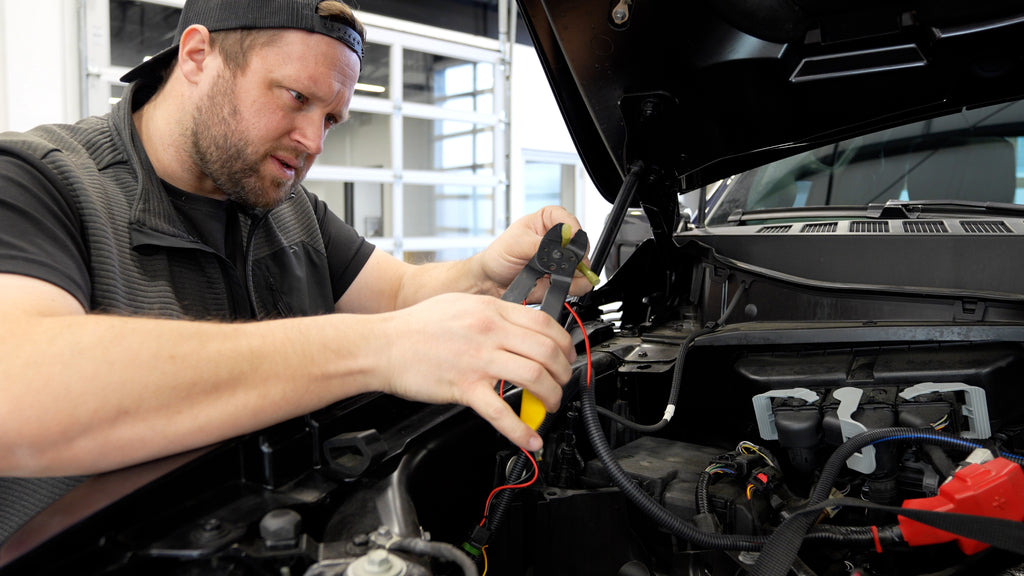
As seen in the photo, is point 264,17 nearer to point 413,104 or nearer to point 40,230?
point 40,230

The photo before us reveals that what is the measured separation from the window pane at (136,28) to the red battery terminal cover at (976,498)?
5.11 metres

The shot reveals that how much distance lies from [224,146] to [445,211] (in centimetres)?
644

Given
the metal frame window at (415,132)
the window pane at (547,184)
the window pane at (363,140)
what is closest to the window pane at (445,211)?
the metal frame window at (415,132)

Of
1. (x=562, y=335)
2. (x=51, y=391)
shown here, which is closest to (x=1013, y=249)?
(x=562, y=335)

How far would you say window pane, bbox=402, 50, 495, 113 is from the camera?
6574mm

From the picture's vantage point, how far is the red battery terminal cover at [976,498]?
0.82m

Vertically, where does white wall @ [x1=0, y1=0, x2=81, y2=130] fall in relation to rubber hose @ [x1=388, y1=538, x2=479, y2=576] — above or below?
above

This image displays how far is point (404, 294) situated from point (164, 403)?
100 centimetres

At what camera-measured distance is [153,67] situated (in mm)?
1304

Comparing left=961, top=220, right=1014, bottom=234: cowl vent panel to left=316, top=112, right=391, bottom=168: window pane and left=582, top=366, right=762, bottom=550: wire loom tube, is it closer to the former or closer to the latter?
left=582, top=366, right=762, bottom=550: wire loom tube

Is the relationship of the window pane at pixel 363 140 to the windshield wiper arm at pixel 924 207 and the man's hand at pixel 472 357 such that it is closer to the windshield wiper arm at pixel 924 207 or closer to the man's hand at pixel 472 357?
the windshield wiper arm at pixel 924 207

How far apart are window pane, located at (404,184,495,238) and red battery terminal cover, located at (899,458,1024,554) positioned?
6.45m

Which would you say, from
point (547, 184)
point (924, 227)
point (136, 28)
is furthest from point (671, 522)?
point (547, 184)

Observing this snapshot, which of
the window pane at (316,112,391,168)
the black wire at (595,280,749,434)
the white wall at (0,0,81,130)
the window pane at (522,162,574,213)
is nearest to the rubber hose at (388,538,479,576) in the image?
the black wire at (595,280,749,434)
